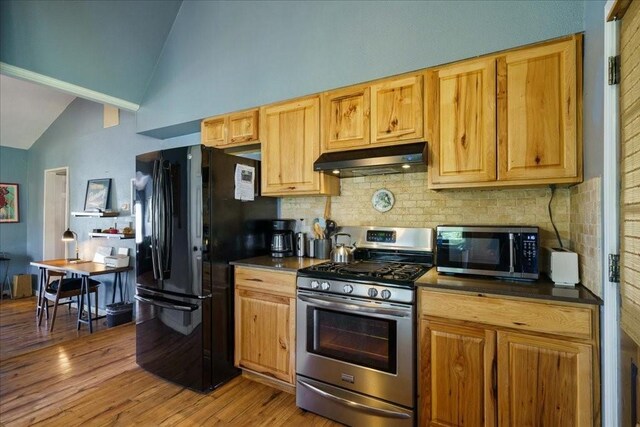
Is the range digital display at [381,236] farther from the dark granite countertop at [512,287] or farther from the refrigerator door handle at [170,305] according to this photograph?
the refrigerator door handle at [170,305]

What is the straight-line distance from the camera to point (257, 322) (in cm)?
230

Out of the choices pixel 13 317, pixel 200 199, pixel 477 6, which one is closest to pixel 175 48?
pixel 200 199

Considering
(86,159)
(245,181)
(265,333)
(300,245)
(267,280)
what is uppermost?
(86,159)

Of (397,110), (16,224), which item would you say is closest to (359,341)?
(397,110)

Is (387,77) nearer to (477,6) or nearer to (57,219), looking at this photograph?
(477,6)

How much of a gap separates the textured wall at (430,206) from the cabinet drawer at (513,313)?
67cm

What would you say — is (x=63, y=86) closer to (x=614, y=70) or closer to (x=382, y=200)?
(x=382, y=200)

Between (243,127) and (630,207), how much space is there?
8.39ft

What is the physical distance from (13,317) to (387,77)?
18.0 feet

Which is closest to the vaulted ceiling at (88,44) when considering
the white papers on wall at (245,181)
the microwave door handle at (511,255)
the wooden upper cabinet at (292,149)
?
the wooden upper cabinet at (292,149)

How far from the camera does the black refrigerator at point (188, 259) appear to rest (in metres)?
2.23

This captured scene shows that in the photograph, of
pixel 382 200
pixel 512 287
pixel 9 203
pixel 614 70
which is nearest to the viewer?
pixel 614 70

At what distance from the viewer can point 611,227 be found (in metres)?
1.23

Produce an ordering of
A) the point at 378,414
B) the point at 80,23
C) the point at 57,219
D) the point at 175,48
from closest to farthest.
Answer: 1. the point at 378,414
2. the point at 80,23
3. the point at 175,48
4. the point at 57,219
